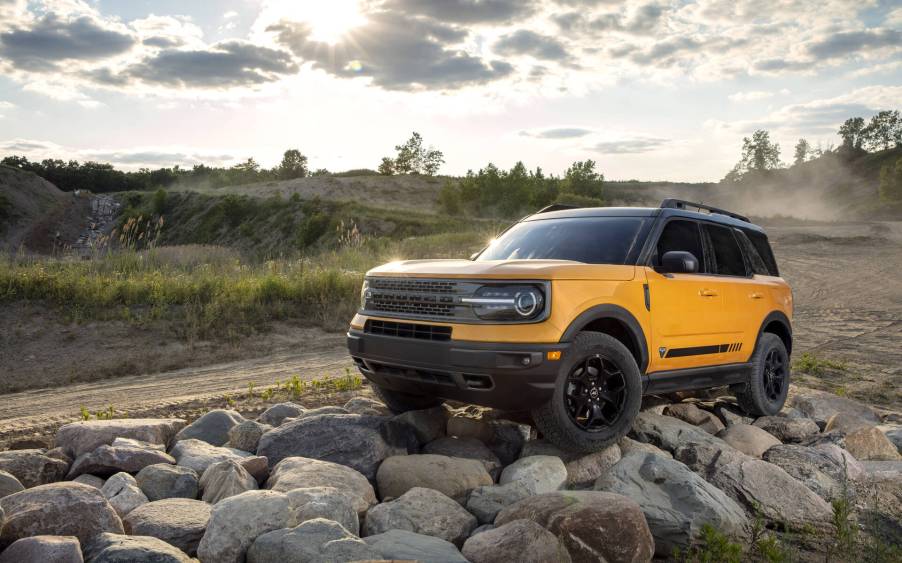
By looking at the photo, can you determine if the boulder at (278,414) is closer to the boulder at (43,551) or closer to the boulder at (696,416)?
the boulder at (43,551)

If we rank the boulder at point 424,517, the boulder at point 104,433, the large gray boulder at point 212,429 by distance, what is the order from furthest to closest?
the large gray boulder at point 212,429 < the boulder at point 104,433 < the boulder at point 424,517

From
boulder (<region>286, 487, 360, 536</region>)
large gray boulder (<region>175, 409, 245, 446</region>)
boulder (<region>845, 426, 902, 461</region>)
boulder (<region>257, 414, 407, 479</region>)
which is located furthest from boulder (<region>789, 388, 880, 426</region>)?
large gray boulder (<region>175, 409, 245, 446</region>)

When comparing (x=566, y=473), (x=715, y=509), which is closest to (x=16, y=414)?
(x=566, y=473)

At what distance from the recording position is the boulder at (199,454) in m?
5.70

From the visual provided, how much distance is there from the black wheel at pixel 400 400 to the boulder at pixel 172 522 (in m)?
2.27

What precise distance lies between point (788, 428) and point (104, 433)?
22.5 ft

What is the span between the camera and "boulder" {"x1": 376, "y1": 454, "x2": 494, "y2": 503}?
5.36 meters

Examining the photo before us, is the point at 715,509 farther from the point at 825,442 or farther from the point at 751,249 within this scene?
the point at 751,249

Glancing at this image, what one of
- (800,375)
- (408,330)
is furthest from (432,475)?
(800,375)

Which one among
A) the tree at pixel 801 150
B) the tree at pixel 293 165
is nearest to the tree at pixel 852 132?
the tree at pixel 801 150

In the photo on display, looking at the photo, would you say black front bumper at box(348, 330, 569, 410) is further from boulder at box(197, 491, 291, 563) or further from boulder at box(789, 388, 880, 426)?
boulder at box(789, 388, 880, 426)

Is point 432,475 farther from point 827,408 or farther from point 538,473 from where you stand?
point 827,408

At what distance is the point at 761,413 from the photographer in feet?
25.5

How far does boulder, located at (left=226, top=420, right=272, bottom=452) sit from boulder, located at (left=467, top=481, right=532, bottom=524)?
2219 millimetres
